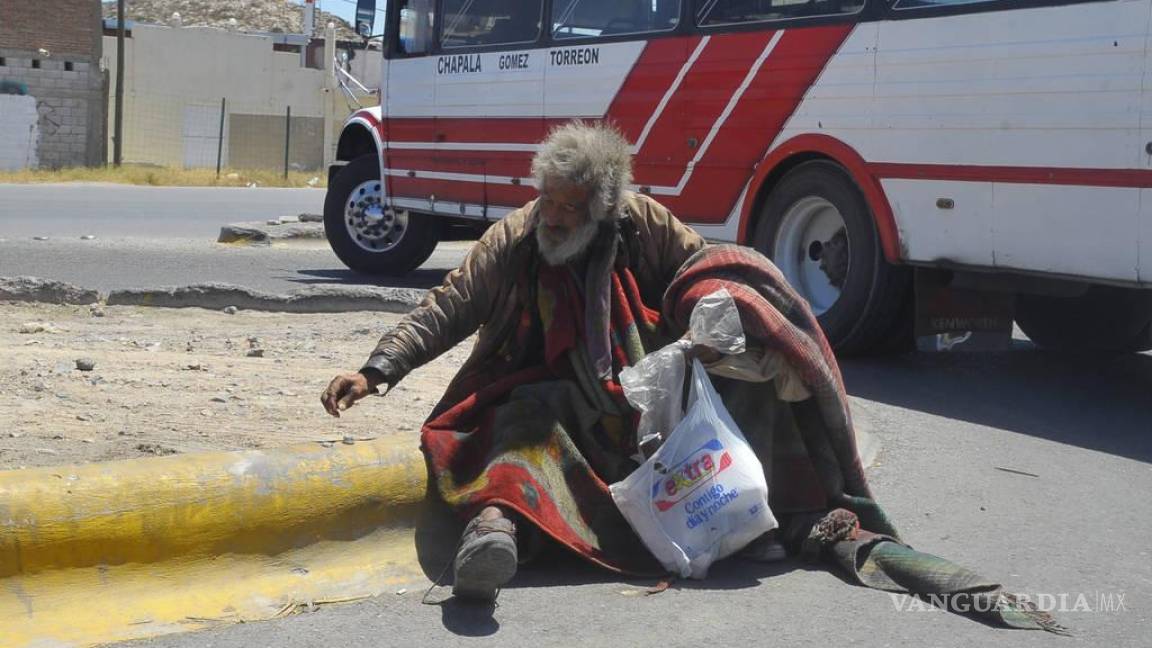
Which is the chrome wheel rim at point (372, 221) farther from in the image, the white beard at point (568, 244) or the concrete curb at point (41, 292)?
the white beard at point (568, 244)

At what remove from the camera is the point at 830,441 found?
4.37 metres

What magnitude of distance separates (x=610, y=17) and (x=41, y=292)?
4.06 meters

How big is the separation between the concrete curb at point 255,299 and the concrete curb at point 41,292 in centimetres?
17

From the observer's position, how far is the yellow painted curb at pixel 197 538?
354 centimetres

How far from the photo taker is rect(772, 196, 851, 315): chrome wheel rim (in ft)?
26.9

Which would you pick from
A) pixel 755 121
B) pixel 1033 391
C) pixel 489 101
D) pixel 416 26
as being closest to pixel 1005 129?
pixel 1033 391

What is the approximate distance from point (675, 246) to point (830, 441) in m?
0.79

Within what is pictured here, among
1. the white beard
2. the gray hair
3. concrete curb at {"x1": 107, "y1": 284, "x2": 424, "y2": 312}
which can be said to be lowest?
concrete curb at {"x1": 107, "y1": 284, "x2": 424, "y2": 312}

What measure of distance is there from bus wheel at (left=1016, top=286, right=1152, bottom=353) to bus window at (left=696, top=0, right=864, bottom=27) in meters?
2.07

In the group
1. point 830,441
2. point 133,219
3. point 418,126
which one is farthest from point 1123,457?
point 133,219

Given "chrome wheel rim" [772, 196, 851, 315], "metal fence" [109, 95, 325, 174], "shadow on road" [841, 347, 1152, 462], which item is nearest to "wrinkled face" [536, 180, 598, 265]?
"shadow on road" [841, 347, 1152, 462]

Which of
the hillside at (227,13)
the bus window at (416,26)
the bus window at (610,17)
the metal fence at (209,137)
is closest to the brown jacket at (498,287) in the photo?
the bus window at (610,17)

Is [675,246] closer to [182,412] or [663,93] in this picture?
[182,412]

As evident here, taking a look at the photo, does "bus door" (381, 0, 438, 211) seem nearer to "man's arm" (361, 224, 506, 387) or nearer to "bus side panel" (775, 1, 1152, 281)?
"bus side panel" (775, 1, 1152, 281)
